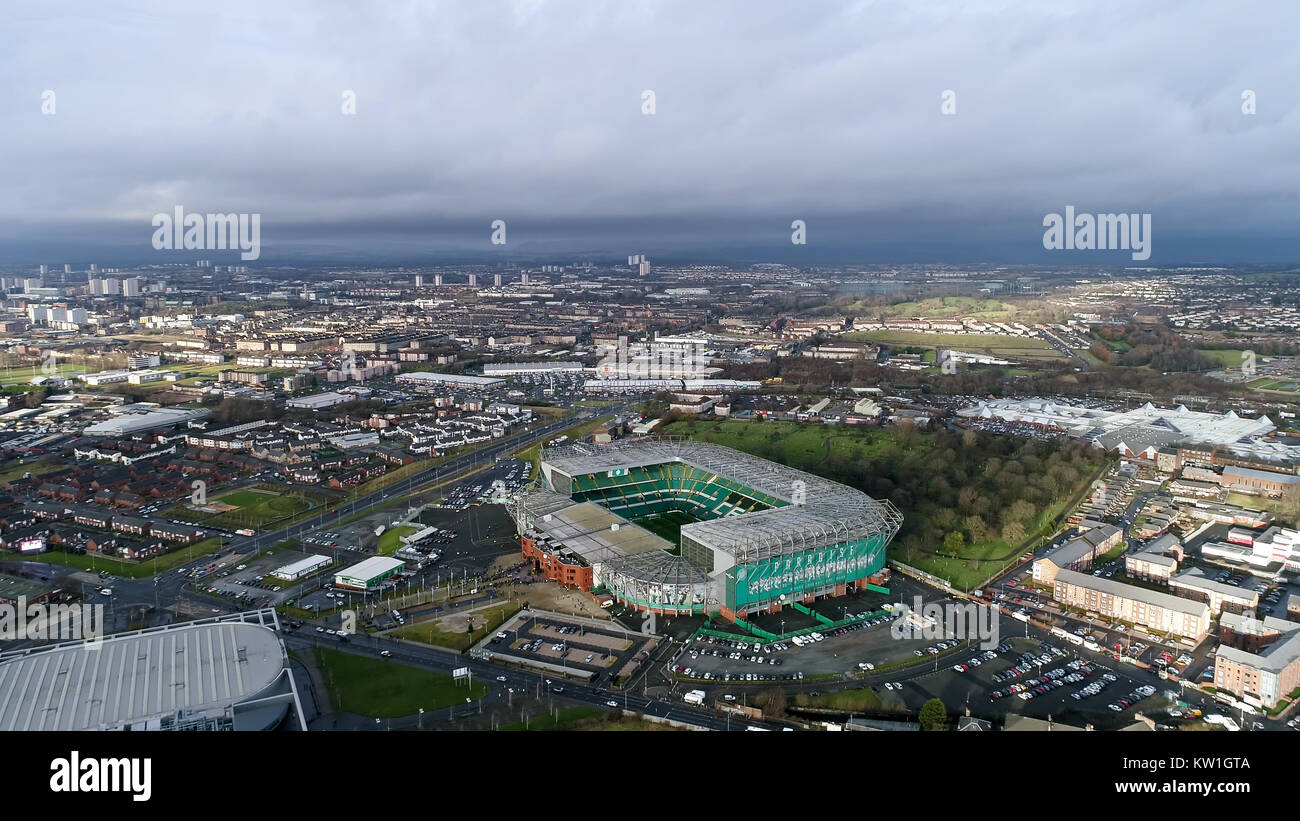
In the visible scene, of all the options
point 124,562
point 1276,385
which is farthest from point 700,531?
point 1276,385

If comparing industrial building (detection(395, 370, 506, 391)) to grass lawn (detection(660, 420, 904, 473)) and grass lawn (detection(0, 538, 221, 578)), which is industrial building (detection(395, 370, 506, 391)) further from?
grass lawn (detection(0, 538, 221, 578))

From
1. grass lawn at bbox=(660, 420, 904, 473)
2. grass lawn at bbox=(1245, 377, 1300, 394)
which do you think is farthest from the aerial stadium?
grass lawn at bbox=(1245, 377, 1300, 394)

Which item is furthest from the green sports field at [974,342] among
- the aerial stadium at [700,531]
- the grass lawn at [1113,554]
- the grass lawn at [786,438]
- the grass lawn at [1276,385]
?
the aerial stadium at [700,531]

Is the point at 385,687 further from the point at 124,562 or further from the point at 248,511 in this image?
the point at 248,511

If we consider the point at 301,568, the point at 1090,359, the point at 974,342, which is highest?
the point at 974,342

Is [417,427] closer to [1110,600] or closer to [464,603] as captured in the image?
[464,603]

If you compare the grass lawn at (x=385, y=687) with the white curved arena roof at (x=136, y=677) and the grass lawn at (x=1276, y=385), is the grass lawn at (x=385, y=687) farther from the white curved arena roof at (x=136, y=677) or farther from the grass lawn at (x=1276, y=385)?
the grass lawn at (x=1276, y=385)
